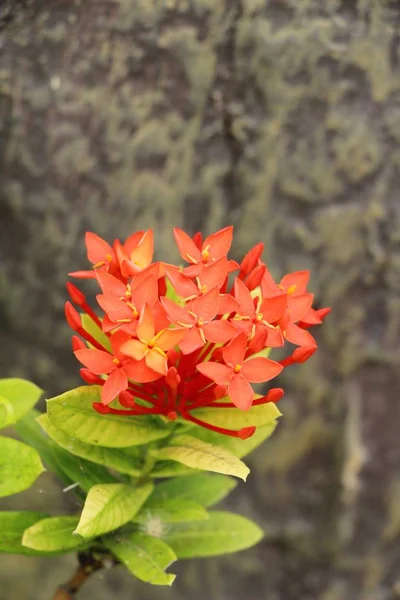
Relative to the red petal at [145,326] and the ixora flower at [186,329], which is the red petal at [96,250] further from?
the red petal at [145,326]

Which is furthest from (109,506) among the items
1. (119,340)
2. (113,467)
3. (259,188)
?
(259,188)

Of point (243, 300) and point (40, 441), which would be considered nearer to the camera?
point (243, 300)

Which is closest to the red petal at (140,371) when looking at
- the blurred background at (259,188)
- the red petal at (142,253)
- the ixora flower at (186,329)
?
the ixora flower at (186,329)

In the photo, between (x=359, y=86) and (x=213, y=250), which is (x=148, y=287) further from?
(x=359, y=86)

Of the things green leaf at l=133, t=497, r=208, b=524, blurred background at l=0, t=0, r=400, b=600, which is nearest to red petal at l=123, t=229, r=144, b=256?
green leaf at l=133, t=497, r=208, b=524

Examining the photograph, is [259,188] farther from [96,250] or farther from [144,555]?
[144,555]

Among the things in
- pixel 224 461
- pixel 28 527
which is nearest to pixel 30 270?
pixel 28 527
